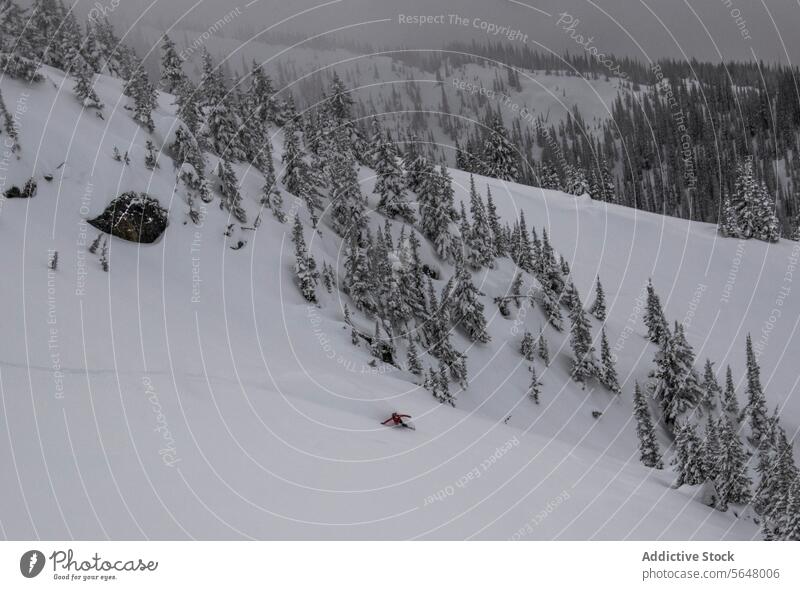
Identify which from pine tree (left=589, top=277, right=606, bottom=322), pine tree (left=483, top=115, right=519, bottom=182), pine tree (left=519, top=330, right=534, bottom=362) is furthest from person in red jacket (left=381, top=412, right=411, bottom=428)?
pine tree (left=483, top=115, right=519, bottom=182)

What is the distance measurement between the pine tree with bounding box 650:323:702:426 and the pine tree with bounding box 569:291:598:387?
5.54 meters

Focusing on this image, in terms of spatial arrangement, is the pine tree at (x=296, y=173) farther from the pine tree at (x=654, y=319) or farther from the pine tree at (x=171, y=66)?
the pine tree at (x=654, y=319)

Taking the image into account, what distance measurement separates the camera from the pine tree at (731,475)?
2514 centimetres

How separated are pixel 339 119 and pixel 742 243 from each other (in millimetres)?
55843

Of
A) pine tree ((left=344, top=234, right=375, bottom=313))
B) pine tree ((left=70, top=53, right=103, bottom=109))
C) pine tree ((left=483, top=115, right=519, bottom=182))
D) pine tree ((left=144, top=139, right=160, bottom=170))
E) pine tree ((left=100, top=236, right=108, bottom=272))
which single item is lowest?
pine tree ((left=344, top=234, right=375, bottom=313))

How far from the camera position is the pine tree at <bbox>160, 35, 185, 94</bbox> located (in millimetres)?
48875

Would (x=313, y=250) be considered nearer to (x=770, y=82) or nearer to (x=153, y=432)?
(x=153, y=432)

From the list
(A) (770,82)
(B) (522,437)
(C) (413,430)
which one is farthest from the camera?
(A) (770,82)

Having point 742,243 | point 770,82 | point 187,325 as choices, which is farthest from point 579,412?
point 770,82

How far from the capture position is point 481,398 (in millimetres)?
36906

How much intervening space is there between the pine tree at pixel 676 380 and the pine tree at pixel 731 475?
56.4 ft

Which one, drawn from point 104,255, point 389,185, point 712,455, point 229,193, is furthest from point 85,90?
point 712,455

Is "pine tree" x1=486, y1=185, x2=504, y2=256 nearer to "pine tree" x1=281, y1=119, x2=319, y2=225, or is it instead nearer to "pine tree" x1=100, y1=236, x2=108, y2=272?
"pine tree" x1=281, y1=119, x2=319, y2=225

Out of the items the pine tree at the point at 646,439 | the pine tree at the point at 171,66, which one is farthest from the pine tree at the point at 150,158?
the pine tree at the point at 646,439
